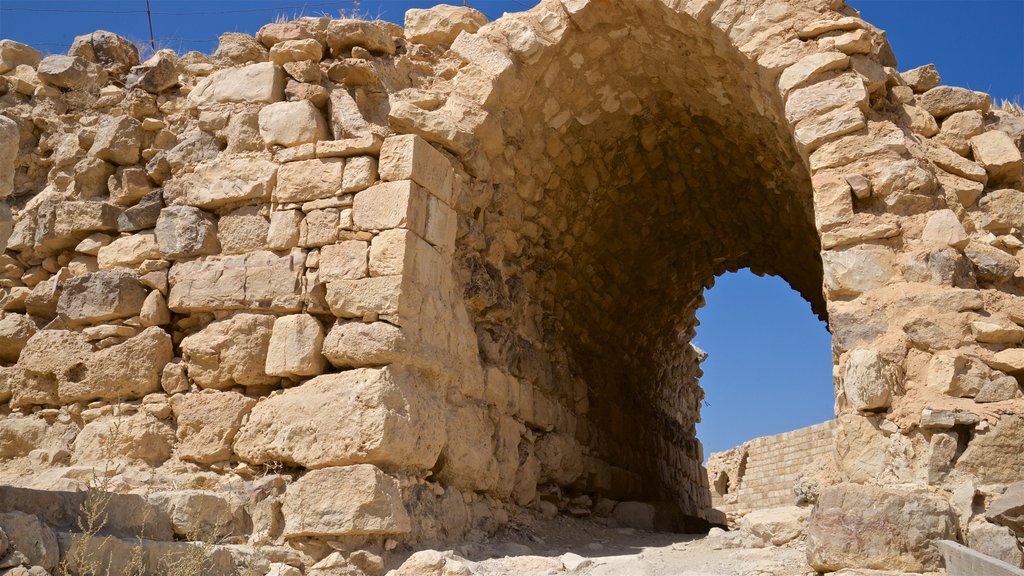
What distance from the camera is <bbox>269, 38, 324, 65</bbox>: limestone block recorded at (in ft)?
17.8

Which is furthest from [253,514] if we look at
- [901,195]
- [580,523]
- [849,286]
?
[901,195]

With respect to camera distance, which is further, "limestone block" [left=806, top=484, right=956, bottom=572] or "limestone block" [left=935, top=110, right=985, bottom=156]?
"limestone block" [left=935, top=110, right=985, bottom=156]

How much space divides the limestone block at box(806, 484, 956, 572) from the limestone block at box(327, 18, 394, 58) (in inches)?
147

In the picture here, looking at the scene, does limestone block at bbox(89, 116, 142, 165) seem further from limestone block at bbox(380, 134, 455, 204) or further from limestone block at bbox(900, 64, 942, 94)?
limestone block at bbox(900, 64, 942, 94)

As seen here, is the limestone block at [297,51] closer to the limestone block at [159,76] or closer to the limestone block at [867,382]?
the limestone block at [159,76]

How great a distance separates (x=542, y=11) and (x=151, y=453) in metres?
3.47

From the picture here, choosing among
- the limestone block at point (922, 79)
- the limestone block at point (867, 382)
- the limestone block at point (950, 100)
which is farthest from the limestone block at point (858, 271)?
the limestone block at point (922, 79)

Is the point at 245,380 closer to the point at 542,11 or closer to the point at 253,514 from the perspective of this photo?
the point at 253,514

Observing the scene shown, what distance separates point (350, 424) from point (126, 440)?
1.32 meters

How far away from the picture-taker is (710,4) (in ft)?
16.9

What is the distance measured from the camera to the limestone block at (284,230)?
4.92 m

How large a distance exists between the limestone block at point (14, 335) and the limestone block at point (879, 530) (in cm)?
Answer: 450

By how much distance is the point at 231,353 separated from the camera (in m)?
4.75

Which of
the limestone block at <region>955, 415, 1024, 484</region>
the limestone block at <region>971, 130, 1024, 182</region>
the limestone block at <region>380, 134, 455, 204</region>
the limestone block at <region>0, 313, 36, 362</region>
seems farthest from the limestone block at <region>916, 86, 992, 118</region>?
the limestone block at <region>0, 313, 36, 362</region>
